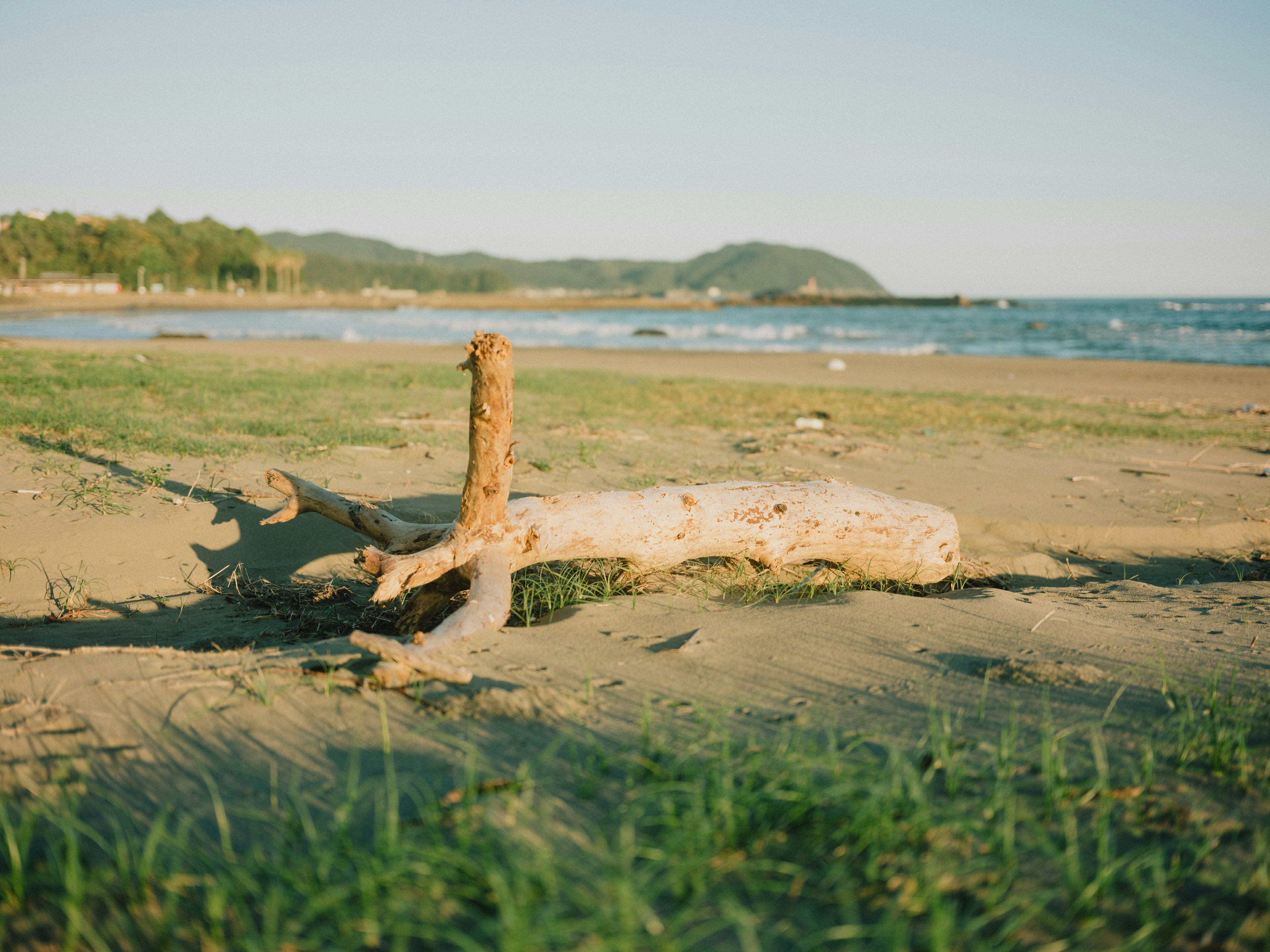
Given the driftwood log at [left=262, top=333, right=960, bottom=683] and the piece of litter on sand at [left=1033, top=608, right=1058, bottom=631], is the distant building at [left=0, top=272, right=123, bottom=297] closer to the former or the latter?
the driftwood log at [left=262, top=333, right=960, bottom=683]

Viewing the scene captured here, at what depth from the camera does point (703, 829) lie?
1597 mm

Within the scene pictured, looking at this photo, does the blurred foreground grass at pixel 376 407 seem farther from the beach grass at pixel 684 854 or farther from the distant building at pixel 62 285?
the distant building at pixel 62 285

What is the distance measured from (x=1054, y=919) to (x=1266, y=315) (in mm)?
65219

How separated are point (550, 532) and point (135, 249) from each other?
86.9 metres

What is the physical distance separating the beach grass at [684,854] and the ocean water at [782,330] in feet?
38.1

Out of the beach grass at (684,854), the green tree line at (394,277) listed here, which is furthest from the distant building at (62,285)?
the beach grass at (684,854)

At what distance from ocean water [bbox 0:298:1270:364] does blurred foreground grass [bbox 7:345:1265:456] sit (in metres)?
3.23

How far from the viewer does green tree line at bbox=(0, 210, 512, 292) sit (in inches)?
2544

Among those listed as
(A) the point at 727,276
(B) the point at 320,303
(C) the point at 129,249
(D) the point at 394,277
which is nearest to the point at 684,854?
(B) the point at 320,303

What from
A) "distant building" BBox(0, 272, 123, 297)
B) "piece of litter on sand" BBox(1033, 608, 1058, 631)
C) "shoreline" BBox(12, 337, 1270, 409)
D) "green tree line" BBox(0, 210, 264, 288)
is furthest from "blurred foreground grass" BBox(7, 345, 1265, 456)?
"green tree line" BBox(0, 210, 264, 288)

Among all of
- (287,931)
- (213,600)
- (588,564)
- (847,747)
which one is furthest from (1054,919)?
(213,600)

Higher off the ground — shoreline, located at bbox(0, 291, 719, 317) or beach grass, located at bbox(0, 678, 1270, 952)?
shoreline, located at bbox(0, 291, 719, 317)

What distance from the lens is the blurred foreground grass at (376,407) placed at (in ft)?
20.4

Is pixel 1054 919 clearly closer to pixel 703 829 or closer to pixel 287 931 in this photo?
pixel 703 829
